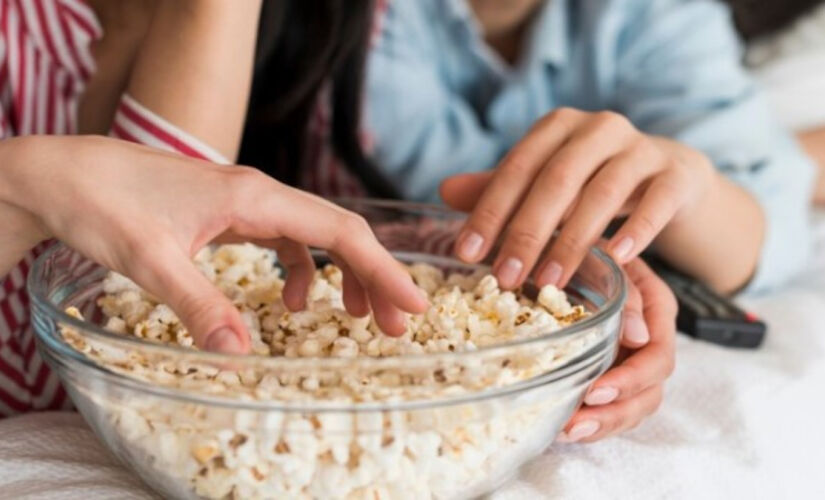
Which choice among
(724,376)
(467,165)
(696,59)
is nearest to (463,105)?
(467,165)

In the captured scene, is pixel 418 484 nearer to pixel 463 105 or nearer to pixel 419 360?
pixel 419 360

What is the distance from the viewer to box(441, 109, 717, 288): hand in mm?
654

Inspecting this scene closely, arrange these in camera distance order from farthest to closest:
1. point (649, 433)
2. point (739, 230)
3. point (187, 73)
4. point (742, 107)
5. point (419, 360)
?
point (742, 107)
point (739, 230)
point (187, 73)
point (649, 433)
point (419, 360)

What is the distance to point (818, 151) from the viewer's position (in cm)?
133

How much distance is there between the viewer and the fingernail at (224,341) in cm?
44

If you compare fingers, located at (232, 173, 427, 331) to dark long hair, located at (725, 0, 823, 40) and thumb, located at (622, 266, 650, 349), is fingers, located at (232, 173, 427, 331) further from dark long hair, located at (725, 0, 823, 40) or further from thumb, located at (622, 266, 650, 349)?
dark long hair, located at (725, 0, 823, 40)

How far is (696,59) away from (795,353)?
1.53 feet

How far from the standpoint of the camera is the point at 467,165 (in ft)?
3.72

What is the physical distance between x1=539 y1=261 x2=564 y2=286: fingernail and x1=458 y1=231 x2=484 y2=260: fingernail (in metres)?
0.05

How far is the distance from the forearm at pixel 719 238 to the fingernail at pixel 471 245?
0.29 m

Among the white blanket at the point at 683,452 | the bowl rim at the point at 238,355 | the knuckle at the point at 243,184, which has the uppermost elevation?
the knuckle at the point at 243,184

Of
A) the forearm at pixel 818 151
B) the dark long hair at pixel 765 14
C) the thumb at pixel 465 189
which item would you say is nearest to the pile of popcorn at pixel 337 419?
the thumb at pixel 465 189

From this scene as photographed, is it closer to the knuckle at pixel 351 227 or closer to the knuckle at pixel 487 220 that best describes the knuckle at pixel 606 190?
the knuckle at pixel 487 220

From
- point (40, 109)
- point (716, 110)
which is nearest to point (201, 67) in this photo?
point (40, 109)
